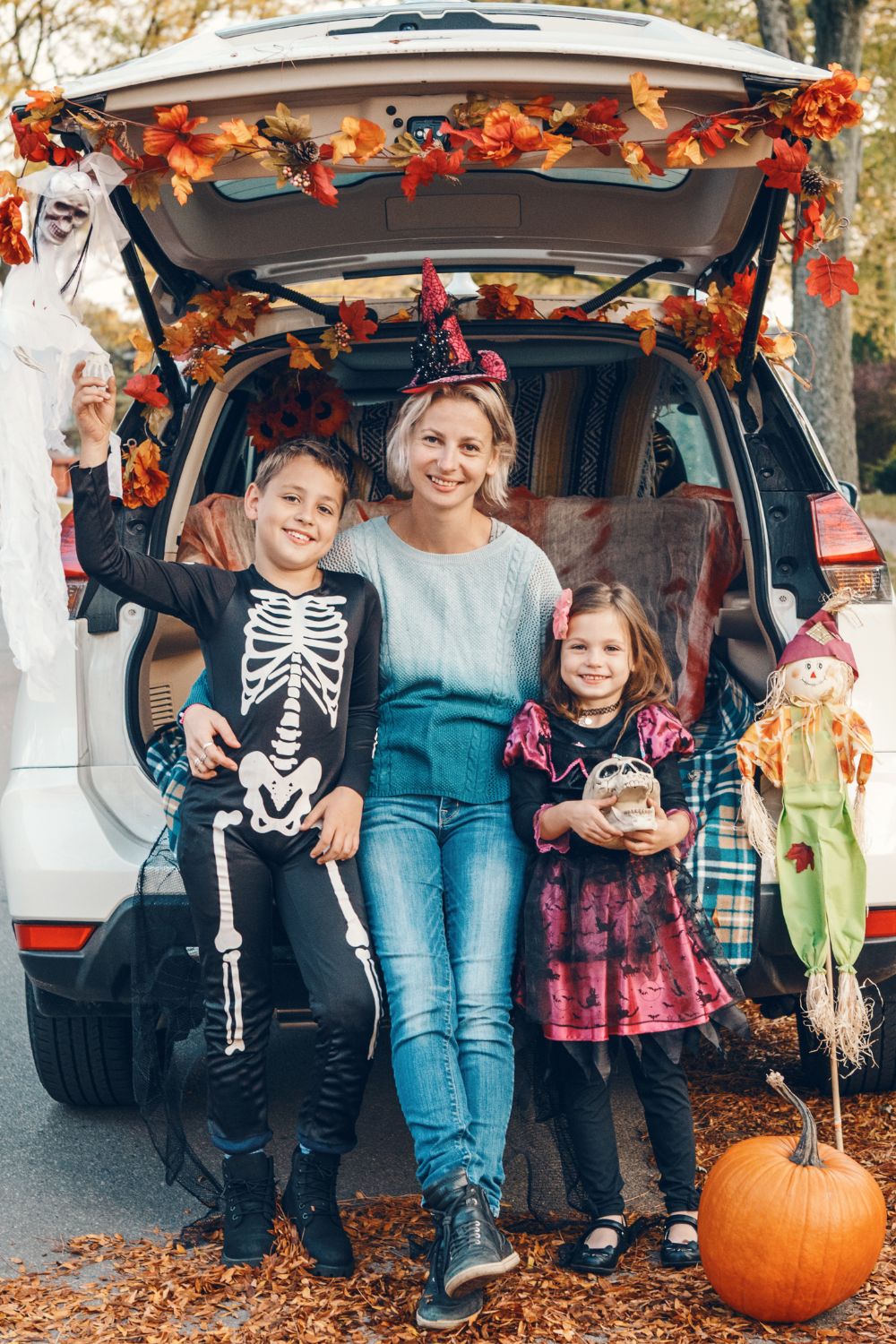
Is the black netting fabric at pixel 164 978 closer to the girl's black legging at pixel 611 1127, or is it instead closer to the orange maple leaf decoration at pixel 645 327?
the girl's black legging at pixel 611 1127

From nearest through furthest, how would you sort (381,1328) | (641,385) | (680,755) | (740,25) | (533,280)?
(381,1328), (680,755), (641,385), (740,25), (533,280)

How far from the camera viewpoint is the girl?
110 inches

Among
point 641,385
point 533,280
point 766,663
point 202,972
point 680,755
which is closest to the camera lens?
point 202,972

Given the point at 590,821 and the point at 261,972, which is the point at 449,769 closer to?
the point at 590,821

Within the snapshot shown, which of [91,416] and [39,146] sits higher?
[39,146]

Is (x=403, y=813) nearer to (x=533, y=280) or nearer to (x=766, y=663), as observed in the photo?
(x=766, y=663)

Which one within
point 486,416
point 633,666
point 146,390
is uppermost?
point 146,390

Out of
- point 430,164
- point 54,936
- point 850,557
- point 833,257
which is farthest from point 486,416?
point 833,257

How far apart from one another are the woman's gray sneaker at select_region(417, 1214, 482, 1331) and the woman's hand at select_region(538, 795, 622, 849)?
0.75 meters

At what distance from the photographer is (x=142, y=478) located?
3500mm

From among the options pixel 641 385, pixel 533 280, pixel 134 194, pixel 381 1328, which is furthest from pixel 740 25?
pixel 381 1328

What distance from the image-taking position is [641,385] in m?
4.31

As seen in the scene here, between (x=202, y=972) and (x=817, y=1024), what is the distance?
1218 mm

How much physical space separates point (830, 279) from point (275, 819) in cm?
167
